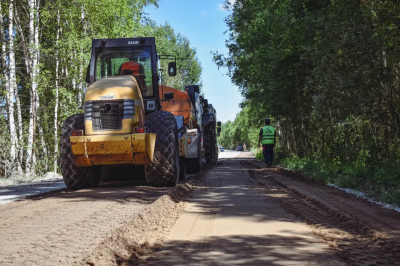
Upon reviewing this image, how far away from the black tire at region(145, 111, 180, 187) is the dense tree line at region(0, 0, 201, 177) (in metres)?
8.88

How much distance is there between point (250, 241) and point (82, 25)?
2176cm

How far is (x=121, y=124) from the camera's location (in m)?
9.66

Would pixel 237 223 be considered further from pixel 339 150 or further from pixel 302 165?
pixel 302 165

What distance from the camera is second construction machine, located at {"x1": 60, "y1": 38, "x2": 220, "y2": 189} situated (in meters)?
9.43

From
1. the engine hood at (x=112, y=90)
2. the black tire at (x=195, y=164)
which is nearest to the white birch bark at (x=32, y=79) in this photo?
the black tire at (x=195, y=164)

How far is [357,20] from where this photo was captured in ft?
38.8

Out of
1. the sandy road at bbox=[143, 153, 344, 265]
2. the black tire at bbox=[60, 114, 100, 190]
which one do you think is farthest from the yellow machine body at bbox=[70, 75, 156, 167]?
the sandy road at bbox=[143, 153, 344, 265]

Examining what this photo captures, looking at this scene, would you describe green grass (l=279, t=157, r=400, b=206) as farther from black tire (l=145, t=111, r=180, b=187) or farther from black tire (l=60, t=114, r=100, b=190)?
black tire (l=60, t=114, r=100, b=190)

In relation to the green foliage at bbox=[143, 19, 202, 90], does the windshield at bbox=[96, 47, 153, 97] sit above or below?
below

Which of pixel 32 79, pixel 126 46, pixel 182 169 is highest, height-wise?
pixel 32 79

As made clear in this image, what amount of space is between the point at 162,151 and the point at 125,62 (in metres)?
2.72

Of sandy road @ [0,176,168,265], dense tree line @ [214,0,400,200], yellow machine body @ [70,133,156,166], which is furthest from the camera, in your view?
dense tree line @ [214,0,400,200]

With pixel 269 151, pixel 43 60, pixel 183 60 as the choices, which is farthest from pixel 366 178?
pixel 183 60

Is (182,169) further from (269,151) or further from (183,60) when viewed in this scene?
(183,60)
